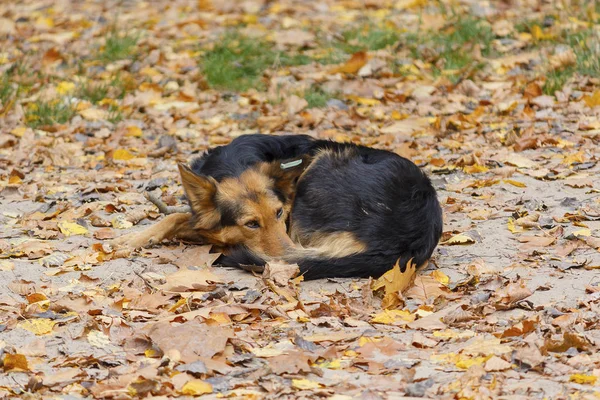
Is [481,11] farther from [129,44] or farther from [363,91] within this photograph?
[129,44]

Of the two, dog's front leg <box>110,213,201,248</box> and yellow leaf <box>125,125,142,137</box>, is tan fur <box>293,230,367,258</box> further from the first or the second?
yellow leaf <box>125,125,142,137</box>

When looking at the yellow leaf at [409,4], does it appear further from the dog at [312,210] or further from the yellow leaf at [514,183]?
the dog at [312,210]

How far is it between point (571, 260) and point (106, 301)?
9.79 feet

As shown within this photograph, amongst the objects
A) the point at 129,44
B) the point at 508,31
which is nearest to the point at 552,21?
the point at 508,31

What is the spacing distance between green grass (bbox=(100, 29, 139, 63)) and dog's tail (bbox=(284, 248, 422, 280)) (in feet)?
24.3

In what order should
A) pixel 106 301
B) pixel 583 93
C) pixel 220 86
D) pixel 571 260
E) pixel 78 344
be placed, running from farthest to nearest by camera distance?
1. pixel 220 86
2. pixel 583 93
3. pixel 571 260
4. pixel 106 301
5. pixel 78 344

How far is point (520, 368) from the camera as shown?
3.81m

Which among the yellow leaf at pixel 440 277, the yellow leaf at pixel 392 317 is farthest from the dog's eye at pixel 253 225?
the yellow leaf at pixel 392 317

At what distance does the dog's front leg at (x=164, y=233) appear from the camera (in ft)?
19.8

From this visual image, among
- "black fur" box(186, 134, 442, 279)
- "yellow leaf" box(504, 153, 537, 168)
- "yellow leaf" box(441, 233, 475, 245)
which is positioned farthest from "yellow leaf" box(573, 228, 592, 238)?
"yellow leaf" box(504, 153, 537, 168)

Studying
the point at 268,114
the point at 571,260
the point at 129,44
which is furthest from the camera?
the point at 129,44

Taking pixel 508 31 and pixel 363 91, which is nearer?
pixel 363 91

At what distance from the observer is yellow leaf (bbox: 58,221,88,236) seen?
635 centimetres

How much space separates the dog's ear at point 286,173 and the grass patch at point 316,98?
3898mm
